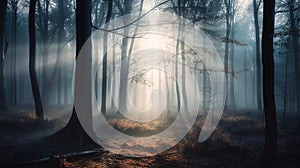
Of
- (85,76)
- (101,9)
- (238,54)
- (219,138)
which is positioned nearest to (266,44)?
(219,138)

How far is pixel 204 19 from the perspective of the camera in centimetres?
1333

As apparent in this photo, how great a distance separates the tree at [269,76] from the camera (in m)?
6.40

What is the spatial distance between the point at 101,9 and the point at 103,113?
42.7 ft

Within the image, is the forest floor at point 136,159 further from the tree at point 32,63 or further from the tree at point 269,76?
the tree at point 32,63

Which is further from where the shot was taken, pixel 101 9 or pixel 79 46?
pixel 101 9

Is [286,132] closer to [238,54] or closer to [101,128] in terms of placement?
[101,128]

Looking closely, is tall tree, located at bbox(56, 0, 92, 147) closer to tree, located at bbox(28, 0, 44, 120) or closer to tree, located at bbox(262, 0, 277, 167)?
tree, located at bbox(28, 0, 44, 120)

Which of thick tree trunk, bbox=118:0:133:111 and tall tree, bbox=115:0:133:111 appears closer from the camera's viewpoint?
tall tree, bbox=115:0:133:111

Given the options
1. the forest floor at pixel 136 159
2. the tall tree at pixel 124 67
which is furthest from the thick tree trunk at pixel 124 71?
the forest floor at pixel 136 159

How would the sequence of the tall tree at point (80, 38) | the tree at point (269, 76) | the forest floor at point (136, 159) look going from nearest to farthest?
the forest floor at point (136, 159)
the tree at point (269, 76)
the tall tree at point (80, 38)

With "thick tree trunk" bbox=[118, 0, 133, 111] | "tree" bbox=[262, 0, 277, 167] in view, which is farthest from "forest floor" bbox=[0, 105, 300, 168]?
"thick tree trunk" bbox=[118, 0, 133, 111]

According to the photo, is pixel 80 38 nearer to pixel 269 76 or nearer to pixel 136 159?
pixel 136 159

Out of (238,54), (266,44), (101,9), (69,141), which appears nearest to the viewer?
(266,44)

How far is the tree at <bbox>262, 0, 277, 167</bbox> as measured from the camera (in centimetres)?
640
